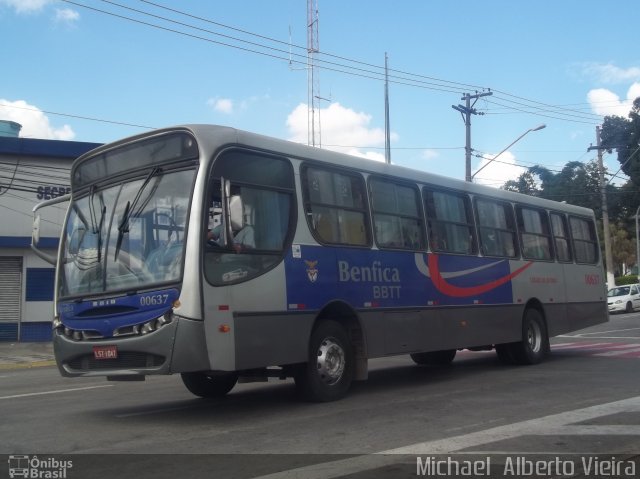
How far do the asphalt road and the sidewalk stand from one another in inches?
252

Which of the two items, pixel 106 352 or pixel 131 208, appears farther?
pixel 131 208

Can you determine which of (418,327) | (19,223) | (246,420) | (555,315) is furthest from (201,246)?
(19,223)

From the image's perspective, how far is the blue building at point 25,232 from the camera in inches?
930

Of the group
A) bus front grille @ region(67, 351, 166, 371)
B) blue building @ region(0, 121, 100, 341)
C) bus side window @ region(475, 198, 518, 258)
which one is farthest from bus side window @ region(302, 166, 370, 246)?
blue building @ region(0, 121, 100, 341)

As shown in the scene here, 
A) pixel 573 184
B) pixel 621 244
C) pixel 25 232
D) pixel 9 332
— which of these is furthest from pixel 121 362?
pixel 621 244

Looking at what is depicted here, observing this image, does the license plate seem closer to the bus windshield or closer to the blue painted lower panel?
the bus windshield

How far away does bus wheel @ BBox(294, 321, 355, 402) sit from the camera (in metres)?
8.76

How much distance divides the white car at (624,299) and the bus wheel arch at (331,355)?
3023 cm

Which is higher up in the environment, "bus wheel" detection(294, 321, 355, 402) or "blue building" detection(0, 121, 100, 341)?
"blue building" detection(0, 121, 100, 341)

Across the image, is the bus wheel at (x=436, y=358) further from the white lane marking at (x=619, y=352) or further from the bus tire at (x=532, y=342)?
the white lane marking at (x=619, y=352)

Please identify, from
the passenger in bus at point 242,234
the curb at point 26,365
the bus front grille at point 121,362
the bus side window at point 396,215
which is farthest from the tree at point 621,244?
the bus front grille at point 121,362

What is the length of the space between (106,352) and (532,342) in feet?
29.5

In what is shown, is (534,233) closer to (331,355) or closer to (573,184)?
(331,355)

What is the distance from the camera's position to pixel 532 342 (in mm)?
13758
